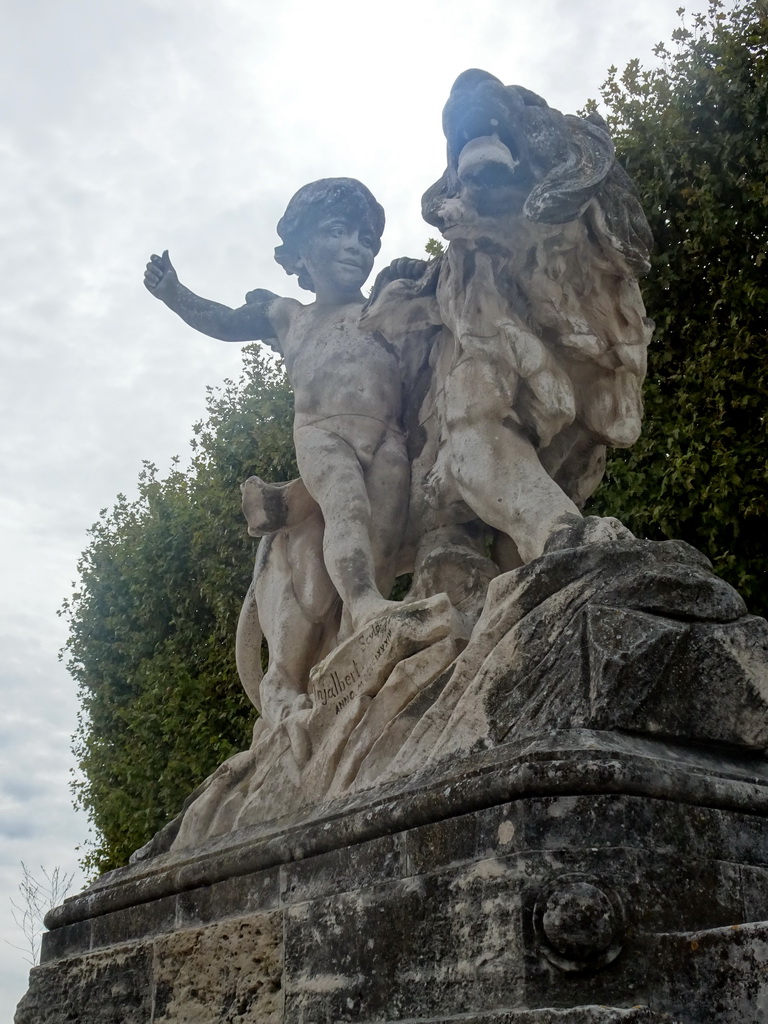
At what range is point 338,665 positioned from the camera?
3.96 metres

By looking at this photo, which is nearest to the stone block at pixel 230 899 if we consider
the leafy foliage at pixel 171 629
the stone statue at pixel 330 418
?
the stone statue at pixel 330 418

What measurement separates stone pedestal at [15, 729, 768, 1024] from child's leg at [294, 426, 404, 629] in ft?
3.18

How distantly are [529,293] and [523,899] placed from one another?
2341mm

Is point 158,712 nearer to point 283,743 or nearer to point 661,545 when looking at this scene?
point 283,743

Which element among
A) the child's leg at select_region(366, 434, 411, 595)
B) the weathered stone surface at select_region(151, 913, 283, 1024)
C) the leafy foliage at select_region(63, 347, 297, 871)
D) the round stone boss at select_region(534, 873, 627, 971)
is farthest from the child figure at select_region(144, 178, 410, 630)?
the leafy foliage at select_region(63, 347, 297, 871)

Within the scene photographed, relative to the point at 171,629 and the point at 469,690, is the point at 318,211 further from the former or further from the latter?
the point at 171,629

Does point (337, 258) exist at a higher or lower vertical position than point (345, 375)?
higher

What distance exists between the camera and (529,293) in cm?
421

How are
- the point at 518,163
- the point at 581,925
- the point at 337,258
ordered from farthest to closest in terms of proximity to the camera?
1. the point at 337,258
2. the point at 518,163
3. the point at 581,925

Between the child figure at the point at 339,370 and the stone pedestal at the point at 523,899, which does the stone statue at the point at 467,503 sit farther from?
the stone pedestal at the point at 523,899

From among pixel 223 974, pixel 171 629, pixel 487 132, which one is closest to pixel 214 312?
pixel 487 132

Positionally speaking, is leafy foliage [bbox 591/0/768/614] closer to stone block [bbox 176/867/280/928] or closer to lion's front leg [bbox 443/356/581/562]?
lion's front leg [bbox 443/356/581/562]

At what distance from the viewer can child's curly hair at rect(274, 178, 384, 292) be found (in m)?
5.11

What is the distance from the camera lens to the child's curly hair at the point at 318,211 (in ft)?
16.8
